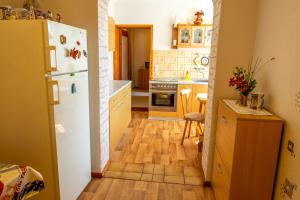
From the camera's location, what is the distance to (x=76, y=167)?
6.73 ft

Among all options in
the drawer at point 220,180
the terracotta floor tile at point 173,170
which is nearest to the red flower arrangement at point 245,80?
the drawer at point 220,180

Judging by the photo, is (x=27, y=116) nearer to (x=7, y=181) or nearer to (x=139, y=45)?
(x=7, y=181)

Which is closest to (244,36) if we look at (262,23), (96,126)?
(262,23)

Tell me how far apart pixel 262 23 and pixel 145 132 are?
8.97 feet

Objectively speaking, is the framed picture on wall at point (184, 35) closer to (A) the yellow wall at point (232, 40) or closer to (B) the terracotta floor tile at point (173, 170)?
(A) the yellow wall at point (232, 40)

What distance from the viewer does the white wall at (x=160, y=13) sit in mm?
4703

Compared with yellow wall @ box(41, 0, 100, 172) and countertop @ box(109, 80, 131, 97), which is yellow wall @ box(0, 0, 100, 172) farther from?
countertop @ box(109, 80, 131, 97)

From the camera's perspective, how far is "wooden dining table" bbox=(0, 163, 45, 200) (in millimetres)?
1166

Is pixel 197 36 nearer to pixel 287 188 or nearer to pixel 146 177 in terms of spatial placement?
pixel 146 177

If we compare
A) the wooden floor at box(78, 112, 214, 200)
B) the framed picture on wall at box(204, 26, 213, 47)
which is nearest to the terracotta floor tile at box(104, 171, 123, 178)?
the wooden floor at box(78, 112, 214, 200)

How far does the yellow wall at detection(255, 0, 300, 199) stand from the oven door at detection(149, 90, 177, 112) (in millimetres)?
2877

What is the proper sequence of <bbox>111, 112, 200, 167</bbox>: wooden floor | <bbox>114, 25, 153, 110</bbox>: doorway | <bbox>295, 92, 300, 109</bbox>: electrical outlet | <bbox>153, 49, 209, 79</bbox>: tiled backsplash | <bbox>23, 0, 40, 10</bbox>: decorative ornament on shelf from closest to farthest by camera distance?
<bbox>295, 92, 300, 109</bbox>: electrical outlet, <bbox>23, 0, 40, 10</bbox>: decorative ornament on shelf, <bbox>111, 112, 200, 167</bbox>: wooden floor, <bbox>153, 49, 209, 79</bbox>: tiled backsplash, <bbox>114, 25, 153, 110</bbox>: doorway

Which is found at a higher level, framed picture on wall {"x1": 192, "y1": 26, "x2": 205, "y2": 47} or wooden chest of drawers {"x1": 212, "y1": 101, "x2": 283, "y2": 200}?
framed picture on wall {"x1": 192, "y1": 26, "x2": 205, "y2": 47}

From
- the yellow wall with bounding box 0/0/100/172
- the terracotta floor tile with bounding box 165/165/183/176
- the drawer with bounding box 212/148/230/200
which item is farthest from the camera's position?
the terracotta floor tile with bounding box 165/165/183/176
